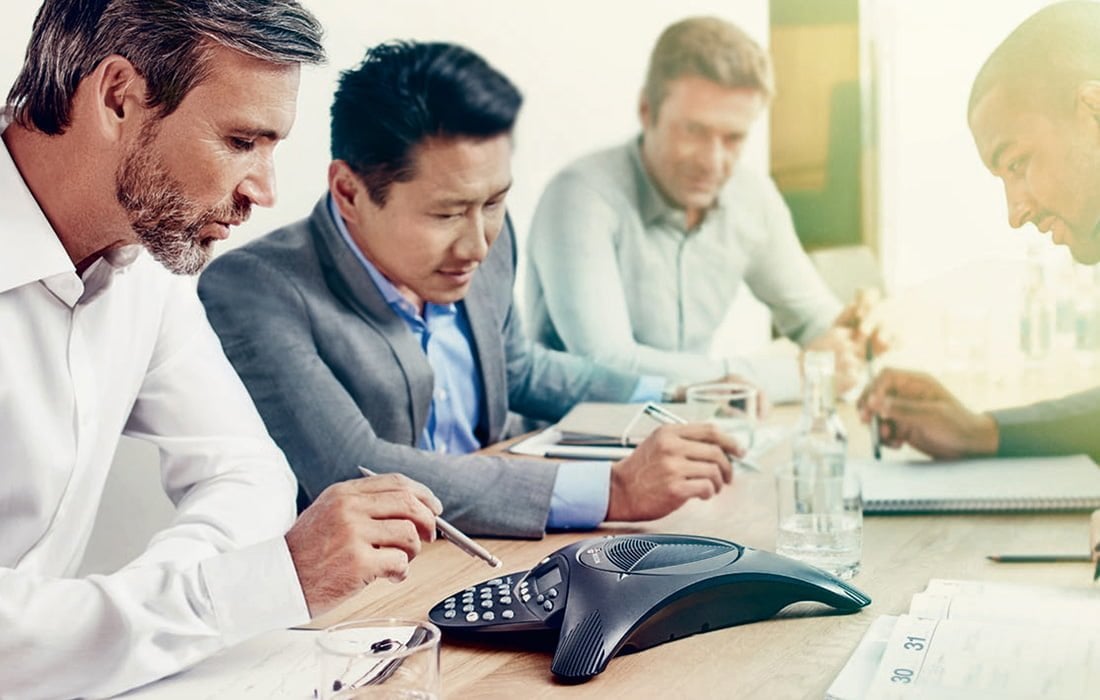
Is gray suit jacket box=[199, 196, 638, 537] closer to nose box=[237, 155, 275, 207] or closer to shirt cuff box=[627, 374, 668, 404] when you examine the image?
nose box=[237, 155, 275, 207]

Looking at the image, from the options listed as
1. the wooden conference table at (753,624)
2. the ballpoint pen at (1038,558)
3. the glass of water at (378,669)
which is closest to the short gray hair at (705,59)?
the wooden conference table at (753,624)

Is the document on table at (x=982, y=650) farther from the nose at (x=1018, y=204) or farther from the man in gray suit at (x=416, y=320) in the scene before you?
the nose at (x=1018, y=204)

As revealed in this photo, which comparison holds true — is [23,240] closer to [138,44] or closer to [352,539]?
[138,44]

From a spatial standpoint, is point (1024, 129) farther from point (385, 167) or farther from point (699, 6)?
point (699, 6)

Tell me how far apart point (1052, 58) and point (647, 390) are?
1069 mm

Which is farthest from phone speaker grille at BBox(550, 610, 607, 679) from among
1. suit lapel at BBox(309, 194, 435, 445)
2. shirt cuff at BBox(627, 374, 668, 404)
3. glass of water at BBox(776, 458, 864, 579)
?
shirt cuff at BBox(627, 374, 668, 404)

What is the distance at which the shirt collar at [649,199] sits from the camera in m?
3.14

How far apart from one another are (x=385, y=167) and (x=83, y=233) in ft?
2.13

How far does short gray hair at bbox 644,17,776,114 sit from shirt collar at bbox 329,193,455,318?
132cm

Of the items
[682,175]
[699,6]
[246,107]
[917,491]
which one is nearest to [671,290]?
[682,175]

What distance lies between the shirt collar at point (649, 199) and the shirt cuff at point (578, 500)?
65.7 inches

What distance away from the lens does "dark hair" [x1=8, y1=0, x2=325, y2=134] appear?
4.44 feet

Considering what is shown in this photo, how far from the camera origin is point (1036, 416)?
1.83 m

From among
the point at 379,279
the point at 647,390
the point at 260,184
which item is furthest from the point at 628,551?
the point at 647,390
